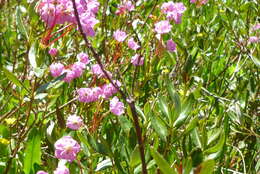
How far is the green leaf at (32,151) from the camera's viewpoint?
842 millimetres

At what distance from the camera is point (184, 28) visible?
7.42 feet

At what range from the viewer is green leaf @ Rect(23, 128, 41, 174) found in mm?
842

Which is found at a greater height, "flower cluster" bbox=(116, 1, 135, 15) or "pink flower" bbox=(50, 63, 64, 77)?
"flower cluster" bbox=(116, 1, 135, 15)

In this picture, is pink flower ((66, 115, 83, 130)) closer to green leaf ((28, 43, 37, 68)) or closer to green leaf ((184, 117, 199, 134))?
green leaf ((28, 43, 37, 68))

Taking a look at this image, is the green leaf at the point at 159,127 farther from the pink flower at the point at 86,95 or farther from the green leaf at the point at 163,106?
the pink flower at the point at 86,95

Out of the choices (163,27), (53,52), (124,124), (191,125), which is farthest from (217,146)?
(163,27)

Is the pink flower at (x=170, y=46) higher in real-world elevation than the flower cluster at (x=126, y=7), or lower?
lower

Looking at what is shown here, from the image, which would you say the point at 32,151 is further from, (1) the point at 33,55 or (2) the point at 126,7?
(2) the point at 126,7

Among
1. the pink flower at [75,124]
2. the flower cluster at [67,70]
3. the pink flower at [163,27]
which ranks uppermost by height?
the pink flower at [163,27]

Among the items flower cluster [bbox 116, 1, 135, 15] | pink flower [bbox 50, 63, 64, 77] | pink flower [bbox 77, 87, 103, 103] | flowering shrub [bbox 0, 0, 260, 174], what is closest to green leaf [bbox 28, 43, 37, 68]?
flowering shrub [bbox 0, 0, 260, 174]

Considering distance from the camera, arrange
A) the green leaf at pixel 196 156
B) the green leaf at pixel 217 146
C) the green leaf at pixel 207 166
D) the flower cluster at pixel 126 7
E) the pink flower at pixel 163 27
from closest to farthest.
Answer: the green leaf at pixel 207 166
the green leaf at pixel 196 156
the green leaf at pixel 217 146
the pink flower at pixel 163 27
the flower cluster at pixel 126 7

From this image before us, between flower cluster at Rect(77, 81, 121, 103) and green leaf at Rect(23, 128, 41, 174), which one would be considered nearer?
green leaf at Rect(23, 128, 41, 174)

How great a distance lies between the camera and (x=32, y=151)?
0.85m

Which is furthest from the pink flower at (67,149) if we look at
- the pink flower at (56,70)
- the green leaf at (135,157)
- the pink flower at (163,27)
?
the pink flower at (163,27)
